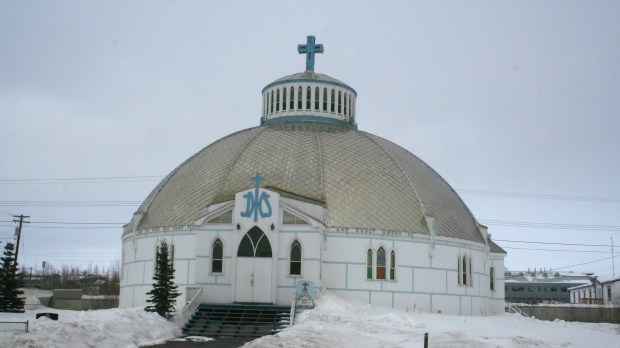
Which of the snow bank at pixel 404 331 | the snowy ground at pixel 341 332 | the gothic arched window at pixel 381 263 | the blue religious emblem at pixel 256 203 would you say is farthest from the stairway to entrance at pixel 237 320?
the gothic arched window at pixel 381 263

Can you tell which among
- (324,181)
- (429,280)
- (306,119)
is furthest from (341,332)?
(306,119)

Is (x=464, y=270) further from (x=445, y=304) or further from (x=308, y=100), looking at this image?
(x=308, y=100)

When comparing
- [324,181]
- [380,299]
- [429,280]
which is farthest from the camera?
[324,181]

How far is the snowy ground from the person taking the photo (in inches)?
972

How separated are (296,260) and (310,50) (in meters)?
20.2

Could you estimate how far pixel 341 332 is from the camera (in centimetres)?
2814

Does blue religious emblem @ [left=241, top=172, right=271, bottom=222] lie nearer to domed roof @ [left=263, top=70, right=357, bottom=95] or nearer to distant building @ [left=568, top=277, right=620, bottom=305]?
domed roof @ [left=263, top=70, right=357, bottom=95]

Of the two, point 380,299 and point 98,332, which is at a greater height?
point 380,299

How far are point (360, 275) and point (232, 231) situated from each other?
729 cm

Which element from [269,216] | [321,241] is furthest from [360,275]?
[269,216]

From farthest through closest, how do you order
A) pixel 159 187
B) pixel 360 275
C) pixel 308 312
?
1. pixel 159 187
2. pixel 360 275
3. pixel 308 312

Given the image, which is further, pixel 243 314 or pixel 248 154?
pixel 248 154

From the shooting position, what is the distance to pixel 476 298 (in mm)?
45000

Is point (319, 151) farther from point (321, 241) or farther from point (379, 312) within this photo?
point (379, 312)
